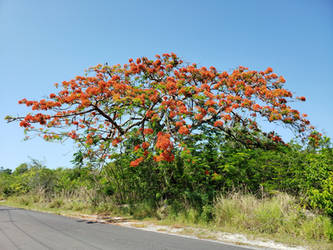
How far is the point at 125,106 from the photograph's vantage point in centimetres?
1054

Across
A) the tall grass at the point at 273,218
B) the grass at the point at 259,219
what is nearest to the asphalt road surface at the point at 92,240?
the grass at the point at 259,219

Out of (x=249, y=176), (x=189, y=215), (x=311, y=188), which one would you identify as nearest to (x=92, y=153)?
(x=189, y=215)

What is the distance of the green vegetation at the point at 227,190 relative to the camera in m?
5.90

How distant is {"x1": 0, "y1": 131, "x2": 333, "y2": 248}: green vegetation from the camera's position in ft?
19.4

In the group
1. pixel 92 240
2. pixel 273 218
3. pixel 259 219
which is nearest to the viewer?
pixel 92 240

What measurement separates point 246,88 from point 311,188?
6.02 m

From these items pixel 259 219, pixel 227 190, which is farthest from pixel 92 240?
pixel 227 190

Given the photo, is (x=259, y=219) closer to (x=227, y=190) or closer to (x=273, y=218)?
(x=273, y=218)

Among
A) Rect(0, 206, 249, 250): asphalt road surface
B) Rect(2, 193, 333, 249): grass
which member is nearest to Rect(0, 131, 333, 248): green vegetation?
Rect(2, 193, 333, 249): grass

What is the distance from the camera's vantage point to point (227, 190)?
358 inches

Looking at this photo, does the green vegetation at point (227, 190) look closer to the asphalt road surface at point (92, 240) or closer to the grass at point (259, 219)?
the grass at point (259, 219)

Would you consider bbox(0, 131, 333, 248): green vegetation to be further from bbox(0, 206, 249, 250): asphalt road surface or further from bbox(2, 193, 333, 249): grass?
bbox(0, 206, 249, 250): asphalt road surface

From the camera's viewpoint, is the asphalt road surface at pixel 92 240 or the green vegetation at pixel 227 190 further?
the green vegetation at pixel 227 190

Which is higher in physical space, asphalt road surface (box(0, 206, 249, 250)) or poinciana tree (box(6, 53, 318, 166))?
poinciana tree (box(6, 53, 318, 166))
